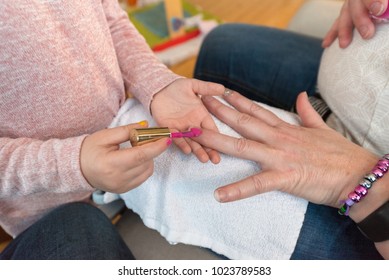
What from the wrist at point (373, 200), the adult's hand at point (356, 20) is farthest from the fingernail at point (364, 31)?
the wrist at point (373, 200)

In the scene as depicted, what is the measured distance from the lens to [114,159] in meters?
0.44

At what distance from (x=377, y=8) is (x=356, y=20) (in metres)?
0.05

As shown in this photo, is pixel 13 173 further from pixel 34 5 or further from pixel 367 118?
pixel 367 118

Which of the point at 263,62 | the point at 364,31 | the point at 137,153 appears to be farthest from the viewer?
the point at 263,62

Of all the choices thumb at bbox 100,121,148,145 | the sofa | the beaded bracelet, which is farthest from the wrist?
thumb at bbox 100,121,148,145

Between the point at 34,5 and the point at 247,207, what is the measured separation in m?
0.43

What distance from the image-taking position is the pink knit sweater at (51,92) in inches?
18.3

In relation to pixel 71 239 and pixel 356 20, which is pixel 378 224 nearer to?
pixel 356 20

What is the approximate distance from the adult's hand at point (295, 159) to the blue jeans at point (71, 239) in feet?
0.73

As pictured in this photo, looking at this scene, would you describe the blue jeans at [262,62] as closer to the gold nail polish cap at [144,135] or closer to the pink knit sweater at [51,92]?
the pink knit sweater at [51,92]

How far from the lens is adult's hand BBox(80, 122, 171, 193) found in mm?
443

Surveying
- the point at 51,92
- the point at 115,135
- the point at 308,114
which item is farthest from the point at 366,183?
the point at 51,92

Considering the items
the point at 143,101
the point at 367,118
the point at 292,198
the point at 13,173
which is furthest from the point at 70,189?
the point at 367,118

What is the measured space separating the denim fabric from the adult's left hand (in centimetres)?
23
